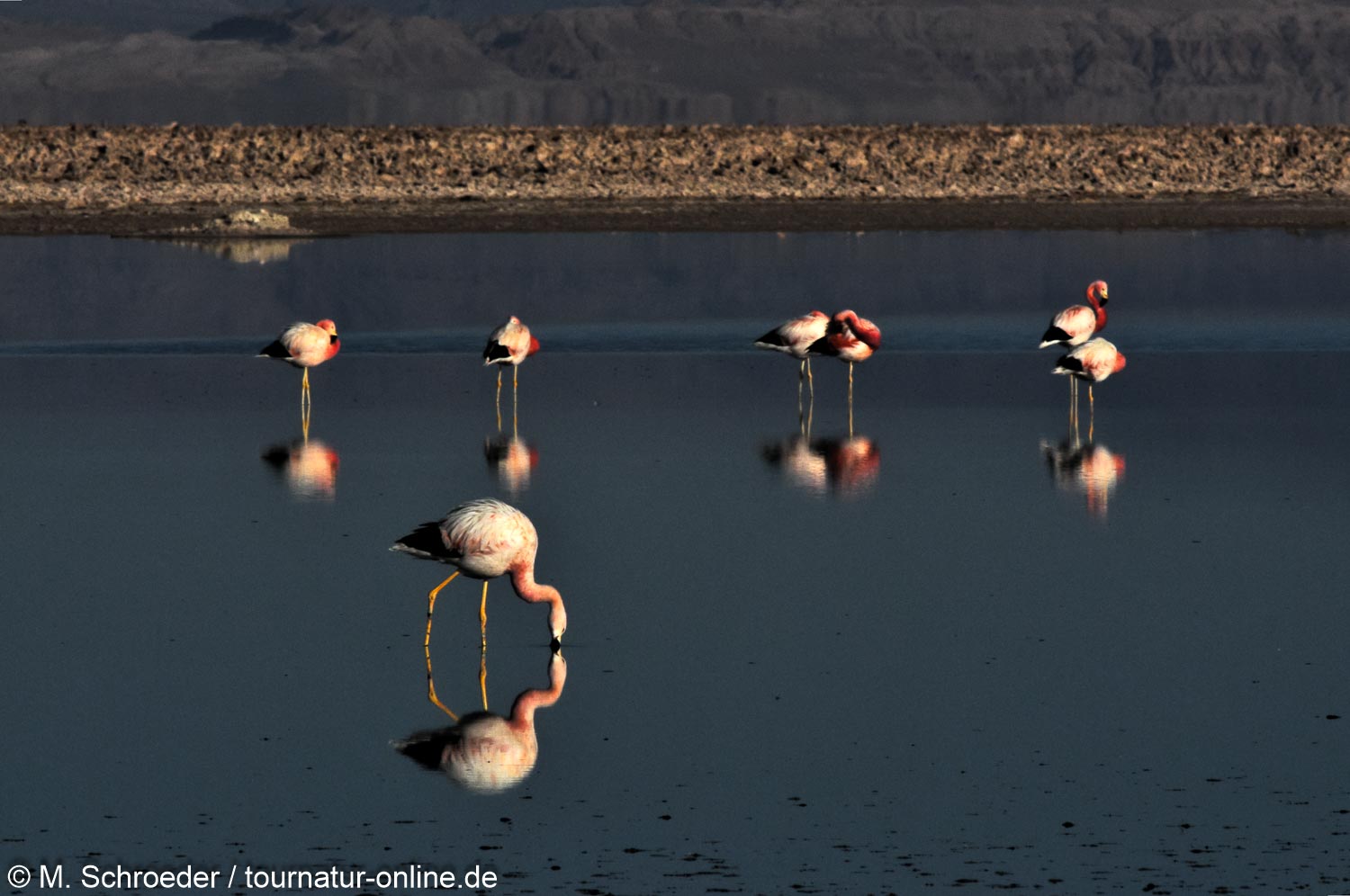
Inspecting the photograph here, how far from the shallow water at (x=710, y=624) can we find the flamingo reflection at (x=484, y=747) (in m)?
0.09

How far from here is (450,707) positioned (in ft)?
36.8

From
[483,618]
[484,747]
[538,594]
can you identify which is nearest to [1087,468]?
[483,618]

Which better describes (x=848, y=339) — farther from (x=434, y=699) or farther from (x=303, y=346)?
(x=434, y=699)

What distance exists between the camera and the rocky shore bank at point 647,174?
6191 centimetres

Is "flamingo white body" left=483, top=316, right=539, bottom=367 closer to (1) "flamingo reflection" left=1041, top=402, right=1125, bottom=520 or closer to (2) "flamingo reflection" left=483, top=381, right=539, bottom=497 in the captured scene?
(2) "flamingo reflection" left=483, top=381, right=539, bottom=497

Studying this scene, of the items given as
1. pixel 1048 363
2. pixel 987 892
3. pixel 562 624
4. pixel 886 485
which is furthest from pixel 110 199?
pixel 987 892

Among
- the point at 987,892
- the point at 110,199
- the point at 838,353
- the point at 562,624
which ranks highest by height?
the point at 110,199

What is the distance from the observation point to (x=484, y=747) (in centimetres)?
1058

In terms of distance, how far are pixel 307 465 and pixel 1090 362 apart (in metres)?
7.60

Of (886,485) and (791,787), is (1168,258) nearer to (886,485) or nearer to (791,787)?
(886,485)

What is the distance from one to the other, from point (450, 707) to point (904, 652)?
249cm

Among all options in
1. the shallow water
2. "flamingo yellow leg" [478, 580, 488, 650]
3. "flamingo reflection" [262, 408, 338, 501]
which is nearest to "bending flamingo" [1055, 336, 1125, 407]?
the shallow water

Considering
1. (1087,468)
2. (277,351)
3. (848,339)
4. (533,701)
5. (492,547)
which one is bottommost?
(533,701)

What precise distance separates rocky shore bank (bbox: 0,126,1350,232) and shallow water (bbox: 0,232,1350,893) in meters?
34.2
